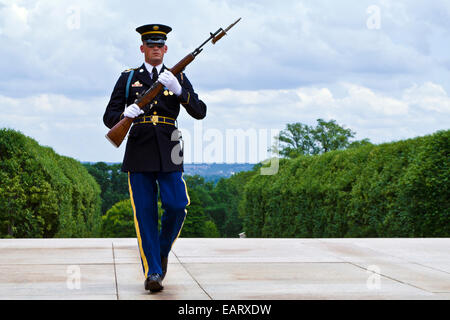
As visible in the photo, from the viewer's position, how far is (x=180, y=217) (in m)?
4.93

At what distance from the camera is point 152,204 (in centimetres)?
487

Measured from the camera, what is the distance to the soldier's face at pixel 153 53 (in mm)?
4930

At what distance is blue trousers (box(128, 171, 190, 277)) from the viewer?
190 inches

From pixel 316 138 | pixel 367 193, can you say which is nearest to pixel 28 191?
pixel 367 193

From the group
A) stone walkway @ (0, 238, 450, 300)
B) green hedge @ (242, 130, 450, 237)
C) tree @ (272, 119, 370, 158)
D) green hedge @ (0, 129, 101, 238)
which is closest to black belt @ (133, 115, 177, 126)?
stone walkway @ (0, 238, 450, 300)

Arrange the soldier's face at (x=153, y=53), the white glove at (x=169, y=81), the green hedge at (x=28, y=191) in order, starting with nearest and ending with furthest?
the white glove at (x=169, y=81) → the soldier's face at (x=153, y=53) → the green hedge at (x=28, y=191)

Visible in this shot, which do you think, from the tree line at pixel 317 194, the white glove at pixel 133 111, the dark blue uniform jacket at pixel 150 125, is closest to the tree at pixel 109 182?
the tree line at pixel 317 194

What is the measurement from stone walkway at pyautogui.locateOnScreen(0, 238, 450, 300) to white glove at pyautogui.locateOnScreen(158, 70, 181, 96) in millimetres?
1529

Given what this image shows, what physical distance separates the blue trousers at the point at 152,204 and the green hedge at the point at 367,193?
5700mm

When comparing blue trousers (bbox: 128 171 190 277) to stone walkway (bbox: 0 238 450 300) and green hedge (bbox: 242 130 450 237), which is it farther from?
green hedge (bbox: 242 130 450 237)

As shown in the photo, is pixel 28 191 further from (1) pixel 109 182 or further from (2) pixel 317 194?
(1) pixel 109 182

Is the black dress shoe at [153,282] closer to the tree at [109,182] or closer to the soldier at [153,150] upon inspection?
the soldier at [153,150]
